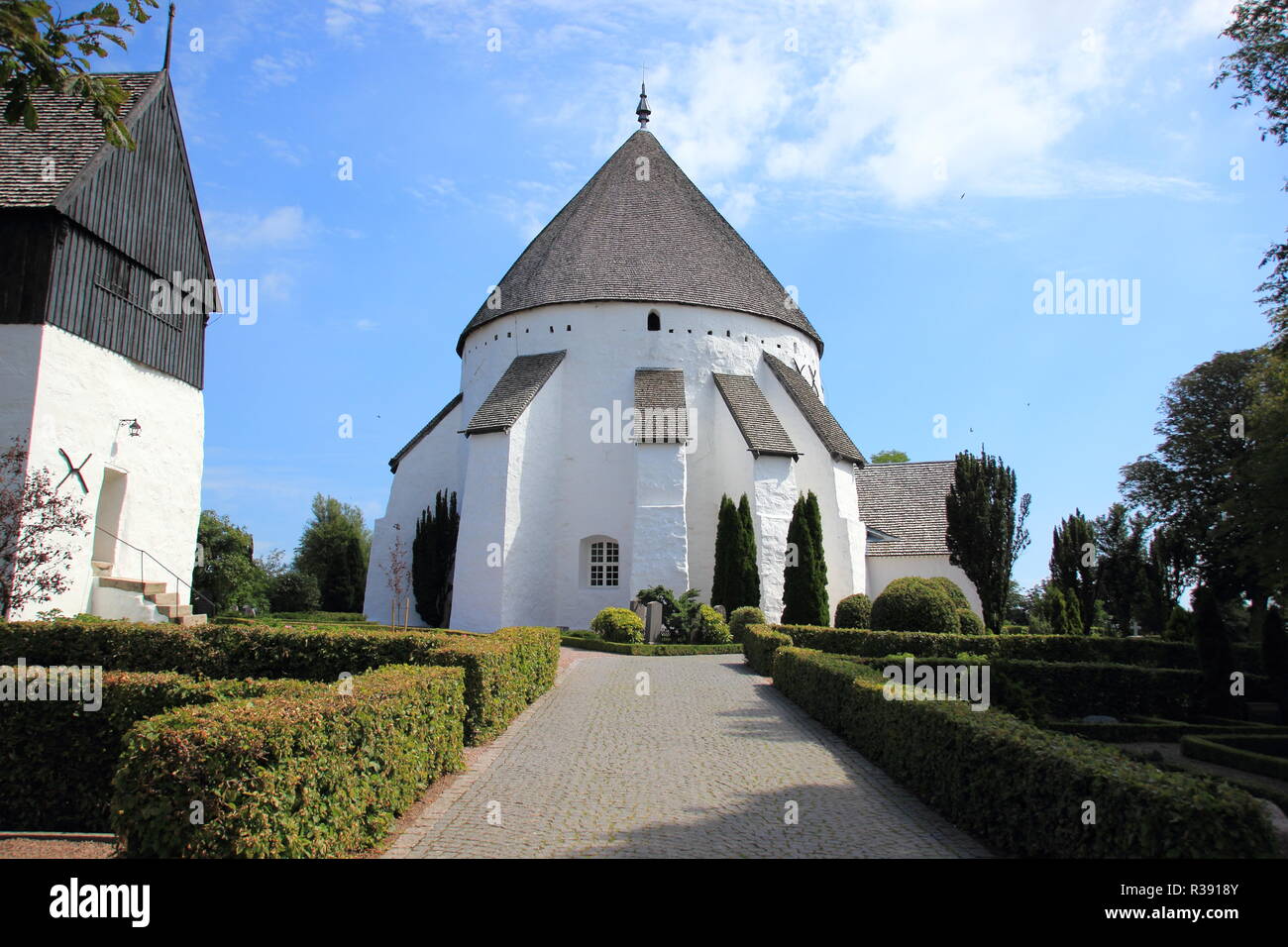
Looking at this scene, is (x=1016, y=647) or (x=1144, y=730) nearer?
(x=1144, y=730)

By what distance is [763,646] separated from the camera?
17.4 m

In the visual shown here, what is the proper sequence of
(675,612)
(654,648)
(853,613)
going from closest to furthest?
(654,648) < (675,612) < (853,613)

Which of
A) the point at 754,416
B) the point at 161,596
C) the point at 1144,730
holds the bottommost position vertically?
the point at 1144,730

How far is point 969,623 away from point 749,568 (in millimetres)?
6176

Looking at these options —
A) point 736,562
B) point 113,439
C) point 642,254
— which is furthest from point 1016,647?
point 113,439

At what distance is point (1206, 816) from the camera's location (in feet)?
15.2

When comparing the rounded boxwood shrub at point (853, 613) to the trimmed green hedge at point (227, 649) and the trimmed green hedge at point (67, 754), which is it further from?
the trimmed green hedge at point (67, 754)

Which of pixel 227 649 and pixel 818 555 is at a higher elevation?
pixel 818 555

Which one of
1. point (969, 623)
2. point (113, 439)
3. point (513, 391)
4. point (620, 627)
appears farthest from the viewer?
point (513, 391)

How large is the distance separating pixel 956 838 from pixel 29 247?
754 inches

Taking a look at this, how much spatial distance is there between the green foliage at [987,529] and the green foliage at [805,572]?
4.32 metres

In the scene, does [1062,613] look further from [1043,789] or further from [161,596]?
[161,596]

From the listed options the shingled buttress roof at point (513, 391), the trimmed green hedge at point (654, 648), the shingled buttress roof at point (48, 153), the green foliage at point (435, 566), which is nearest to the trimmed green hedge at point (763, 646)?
the trimmed green hedge at point (654, 648)

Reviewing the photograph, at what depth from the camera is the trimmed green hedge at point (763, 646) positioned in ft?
56.0
